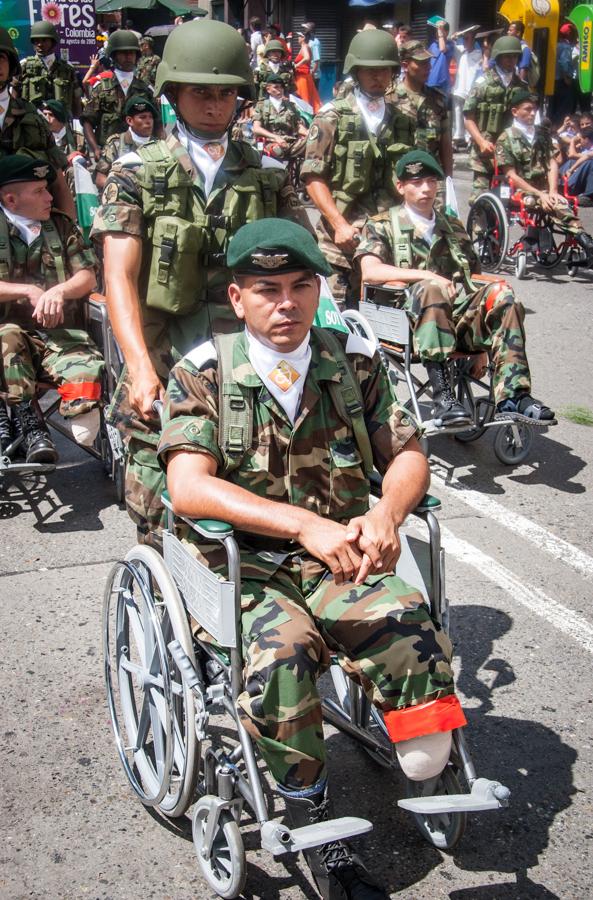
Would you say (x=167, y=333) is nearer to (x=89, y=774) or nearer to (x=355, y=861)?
(x=89, y=774)

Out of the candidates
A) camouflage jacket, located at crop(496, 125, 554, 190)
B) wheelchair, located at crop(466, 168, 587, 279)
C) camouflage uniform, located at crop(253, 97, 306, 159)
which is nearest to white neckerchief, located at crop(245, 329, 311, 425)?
wheelchair, located at crop(466, 168, 587, 279)

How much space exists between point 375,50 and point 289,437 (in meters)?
4.53

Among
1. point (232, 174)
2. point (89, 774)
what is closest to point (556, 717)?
point (89, 774)

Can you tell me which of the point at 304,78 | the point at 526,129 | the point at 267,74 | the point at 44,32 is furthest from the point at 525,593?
the point at 304,78

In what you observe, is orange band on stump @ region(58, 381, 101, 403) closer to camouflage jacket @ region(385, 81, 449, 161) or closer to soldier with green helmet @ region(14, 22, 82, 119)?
camouflage jacket @ region(385, 81, 449, 161)

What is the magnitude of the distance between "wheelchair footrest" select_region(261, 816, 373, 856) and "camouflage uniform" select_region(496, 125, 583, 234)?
895 centimetres

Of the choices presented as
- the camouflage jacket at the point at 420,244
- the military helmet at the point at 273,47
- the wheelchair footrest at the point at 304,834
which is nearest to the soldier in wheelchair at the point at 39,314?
the camouflage jacket at the point at 420,244

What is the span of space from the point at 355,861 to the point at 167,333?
210 cm

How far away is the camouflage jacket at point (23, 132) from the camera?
293 inches

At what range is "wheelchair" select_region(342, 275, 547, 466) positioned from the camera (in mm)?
6227

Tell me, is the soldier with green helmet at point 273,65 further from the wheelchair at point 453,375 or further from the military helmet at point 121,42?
the wheelchair at point 453,375

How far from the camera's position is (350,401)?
3.18 metres

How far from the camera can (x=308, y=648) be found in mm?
2783

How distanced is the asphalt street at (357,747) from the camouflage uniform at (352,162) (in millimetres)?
1616
